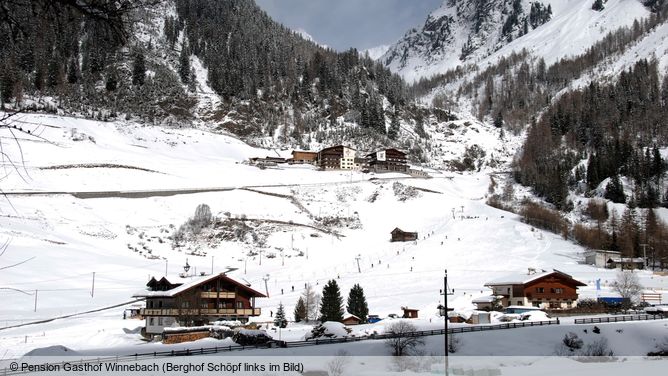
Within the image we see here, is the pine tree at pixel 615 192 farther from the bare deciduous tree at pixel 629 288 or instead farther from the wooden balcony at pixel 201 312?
the wooden balcony at pixel 201 312

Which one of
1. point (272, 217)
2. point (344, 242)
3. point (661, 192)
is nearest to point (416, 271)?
point (344, 242)

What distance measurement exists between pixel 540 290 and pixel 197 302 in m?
Result: 34.0

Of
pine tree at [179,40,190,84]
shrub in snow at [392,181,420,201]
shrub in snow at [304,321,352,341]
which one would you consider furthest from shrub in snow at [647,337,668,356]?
pine tree at [179,40,190,84]

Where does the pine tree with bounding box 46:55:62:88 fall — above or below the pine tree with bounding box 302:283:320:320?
above

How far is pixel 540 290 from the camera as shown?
56.0m

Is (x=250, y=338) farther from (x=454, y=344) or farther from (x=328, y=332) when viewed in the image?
(x=454, y=344)

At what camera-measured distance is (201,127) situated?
171 metres

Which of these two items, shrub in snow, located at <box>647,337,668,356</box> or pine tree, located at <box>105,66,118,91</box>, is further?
pine tree, located at <box>105,66,118,91</box>

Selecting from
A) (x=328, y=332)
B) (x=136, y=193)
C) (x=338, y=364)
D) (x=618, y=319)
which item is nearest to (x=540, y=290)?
(x=618, y=319)

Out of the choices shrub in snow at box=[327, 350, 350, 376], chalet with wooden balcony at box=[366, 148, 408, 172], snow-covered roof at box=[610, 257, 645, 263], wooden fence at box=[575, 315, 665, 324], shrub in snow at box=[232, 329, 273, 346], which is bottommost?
shrub in snow at box=[327, 350, 350, 376]

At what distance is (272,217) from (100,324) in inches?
2198

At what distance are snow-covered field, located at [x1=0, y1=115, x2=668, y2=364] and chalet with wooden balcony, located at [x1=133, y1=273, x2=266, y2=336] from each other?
2.37 m

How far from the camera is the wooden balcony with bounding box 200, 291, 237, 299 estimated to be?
4944cm

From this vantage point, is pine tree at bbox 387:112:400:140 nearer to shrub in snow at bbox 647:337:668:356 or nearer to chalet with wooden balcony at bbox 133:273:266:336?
chalet with wooden balcony at bbox 133:273:266:336
